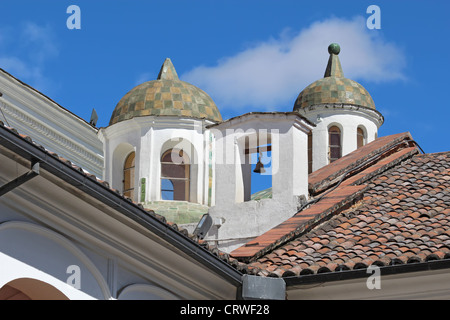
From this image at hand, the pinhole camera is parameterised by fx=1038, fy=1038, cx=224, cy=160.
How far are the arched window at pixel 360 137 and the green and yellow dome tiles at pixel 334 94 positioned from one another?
54cm

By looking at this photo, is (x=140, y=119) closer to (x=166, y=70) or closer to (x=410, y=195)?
(x=166, y=70)

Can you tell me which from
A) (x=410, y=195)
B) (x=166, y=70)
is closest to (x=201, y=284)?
(x=410, y=195)

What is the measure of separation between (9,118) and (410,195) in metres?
7.20

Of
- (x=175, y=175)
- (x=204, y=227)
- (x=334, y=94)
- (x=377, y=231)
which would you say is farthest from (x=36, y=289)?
(x=334, y=94)

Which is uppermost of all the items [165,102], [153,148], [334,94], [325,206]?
[334,94]

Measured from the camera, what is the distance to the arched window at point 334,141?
21234mm

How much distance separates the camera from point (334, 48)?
22891 mm

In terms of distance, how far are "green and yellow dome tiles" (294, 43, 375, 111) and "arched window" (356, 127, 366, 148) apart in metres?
0.54

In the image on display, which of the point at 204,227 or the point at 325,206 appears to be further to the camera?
the point at 204,227

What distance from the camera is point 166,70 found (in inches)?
757

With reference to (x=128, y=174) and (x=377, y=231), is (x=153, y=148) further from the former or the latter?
(x=377, y=231)

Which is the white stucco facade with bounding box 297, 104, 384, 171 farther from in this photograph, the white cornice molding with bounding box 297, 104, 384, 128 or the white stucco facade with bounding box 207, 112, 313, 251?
the white stucco facade with bounding box 207, 112, 313, 251

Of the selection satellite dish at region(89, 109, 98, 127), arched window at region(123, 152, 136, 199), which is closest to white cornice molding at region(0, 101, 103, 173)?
satellite dish at region(89, 109, 98, 127)

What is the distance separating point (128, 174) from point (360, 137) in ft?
17.6
